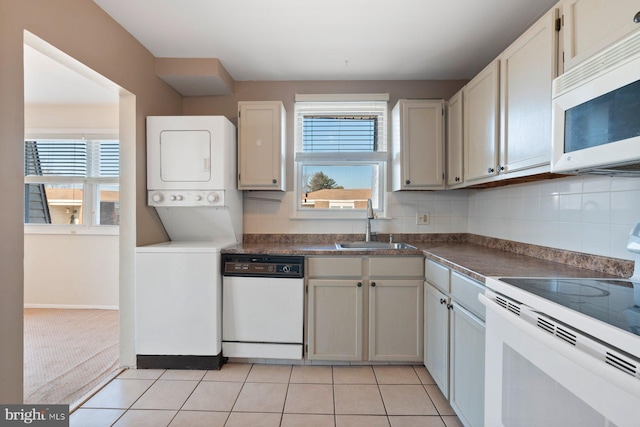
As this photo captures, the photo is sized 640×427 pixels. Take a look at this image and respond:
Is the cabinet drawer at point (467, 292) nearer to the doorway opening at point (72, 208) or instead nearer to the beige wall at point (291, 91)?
the beige wall at point (291, 91)

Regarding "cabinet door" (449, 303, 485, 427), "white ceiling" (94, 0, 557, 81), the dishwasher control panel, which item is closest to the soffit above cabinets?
"white ceiling" (94, 0, 557, 81)

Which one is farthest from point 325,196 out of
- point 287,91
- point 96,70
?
point 96,70

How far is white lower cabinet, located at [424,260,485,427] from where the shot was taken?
140 centimetres

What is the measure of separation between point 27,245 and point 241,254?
301 centimetres

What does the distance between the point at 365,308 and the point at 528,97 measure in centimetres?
161

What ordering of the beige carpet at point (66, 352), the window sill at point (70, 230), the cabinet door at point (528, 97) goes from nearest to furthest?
the cabinet door at point (528, 97), the beige carpet at point (66, 352), the window sill at point (70, 230)

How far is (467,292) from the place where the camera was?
1.51 metres

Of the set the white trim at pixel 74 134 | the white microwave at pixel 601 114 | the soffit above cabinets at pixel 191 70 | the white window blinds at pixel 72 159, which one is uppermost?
the soffit above cabinets at pixel 191 70

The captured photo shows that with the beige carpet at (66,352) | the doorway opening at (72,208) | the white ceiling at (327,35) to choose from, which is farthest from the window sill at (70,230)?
the white ceiling at (327,35)

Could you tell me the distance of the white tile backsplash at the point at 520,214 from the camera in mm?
1414

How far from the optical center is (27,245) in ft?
11.4

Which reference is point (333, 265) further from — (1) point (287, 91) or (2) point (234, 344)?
(1) point (287, 91)

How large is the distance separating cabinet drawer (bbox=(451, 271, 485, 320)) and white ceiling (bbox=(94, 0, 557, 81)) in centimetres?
157

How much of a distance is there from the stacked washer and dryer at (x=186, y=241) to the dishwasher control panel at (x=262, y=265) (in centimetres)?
9
